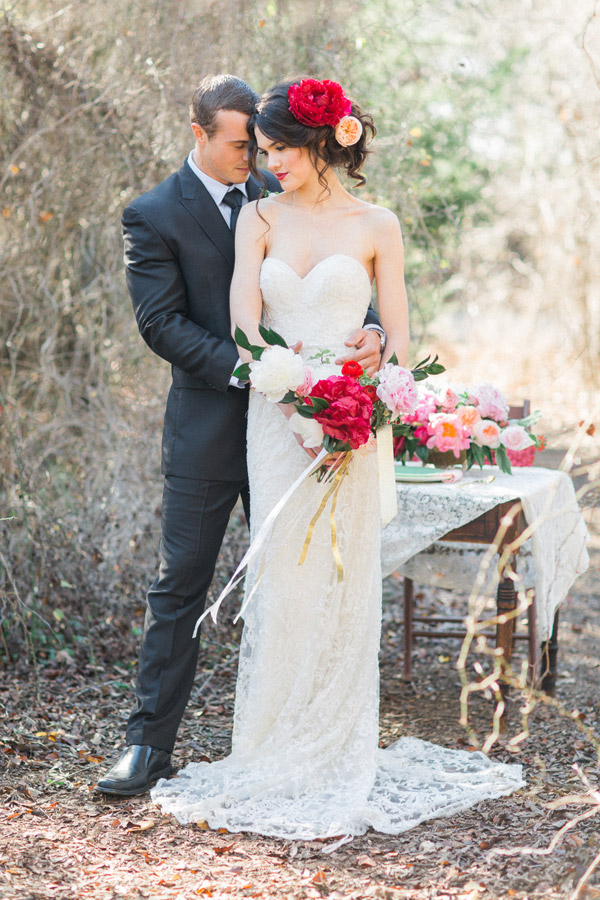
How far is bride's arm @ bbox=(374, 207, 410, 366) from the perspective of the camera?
3008mm

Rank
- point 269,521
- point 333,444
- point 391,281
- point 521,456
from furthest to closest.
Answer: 1. point 521,456
2. point 391,281
3. point 269,521
4. point 333,444

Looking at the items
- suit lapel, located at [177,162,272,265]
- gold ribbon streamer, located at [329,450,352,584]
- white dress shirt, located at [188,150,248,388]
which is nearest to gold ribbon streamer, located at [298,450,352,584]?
gold ribbon streamer, located at [329,450,352,584]

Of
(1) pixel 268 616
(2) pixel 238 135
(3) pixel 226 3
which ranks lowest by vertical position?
(1) pixel 268 616

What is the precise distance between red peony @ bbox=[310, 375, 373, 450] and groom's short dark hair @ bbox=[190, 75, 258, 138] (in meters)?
0.95

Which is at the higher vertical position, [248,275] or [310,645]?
[248,275]

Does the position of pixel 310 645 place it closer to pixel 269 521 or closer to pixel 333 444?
pixel 269 521

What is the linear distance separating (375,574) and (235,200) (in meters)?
1.35

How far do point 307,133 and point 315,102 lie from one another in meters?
0.09

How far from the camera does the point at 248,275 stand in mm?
2955

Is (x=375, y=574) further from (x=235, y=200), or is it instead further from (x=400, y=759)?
(x=235, y=200)

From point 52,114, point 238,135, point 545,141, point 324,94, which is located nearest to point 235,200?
point 238,135

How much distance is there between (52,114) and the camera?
522 centimetres

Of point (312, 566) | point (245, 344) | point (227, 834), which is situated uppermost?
point (245, 344)

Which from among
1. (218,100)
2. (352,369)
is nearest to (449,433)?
(352,369)
